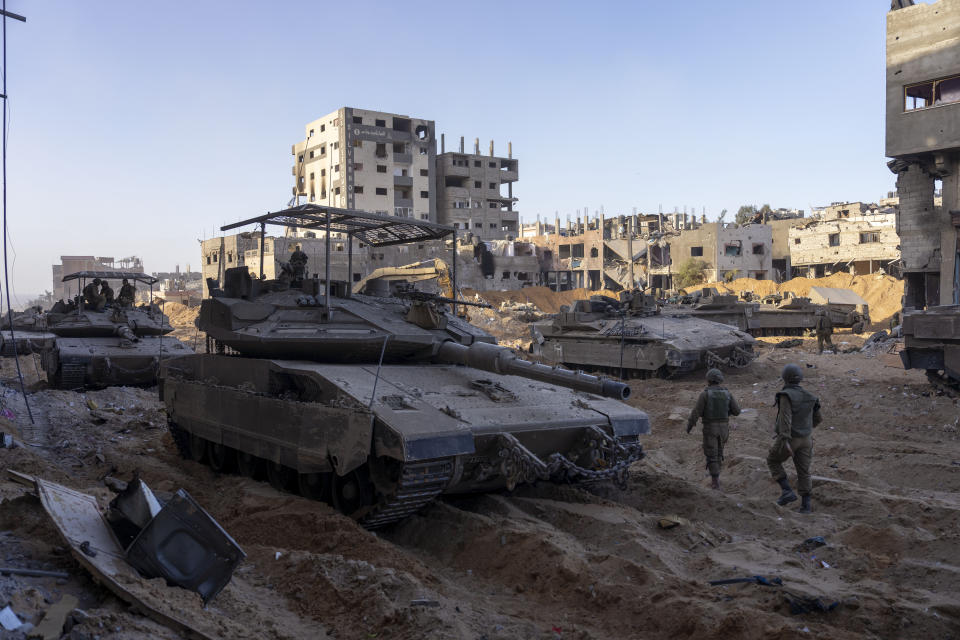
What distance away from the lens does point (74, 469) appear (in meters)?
8.71

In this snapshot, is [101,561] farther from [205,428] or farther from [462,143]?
[462,143]

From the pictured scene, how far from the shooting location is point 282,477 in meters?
7.87

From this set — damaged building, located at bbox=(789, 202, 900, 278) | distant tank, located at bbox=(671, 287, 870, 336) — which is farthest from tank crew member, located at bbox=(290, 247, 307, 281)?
damaged building, located at bbox=(789, 202, 900, 278)

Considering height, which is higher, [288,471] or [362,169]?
[362,169]

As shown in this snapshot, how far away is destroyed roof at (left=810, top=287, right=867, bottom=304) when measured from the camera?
31.5m

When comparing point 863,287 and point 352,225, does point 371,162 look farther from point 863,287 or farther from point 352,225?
point 352,225

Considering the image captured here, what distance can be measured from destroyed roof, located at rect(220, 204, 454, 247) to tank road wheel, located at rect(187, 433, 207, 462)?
264 centimetres

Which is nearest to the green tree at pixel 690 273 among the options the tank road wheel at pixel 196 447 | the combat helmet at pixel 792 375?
the tank road wheel at pixel 196 447

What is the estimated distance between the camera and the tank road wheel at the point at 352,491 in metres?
6.51

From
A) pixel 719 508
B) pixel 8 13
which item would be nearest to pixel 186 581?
pixel 719 508

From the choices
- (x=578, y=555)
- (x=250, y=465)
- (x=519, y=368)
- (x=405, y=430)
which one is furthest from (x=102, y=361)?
(x=578, y=555)

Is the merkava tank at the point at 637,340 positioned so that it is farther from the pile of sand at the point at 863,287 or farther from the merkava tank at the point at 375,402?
the pile of sand at the point at 863,287

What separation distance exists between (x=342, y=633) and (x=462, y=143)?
5941cm

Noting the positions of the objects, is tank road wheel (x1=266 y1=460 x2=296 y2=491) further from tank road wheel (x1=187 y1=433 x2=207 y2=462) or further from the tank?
the tank
